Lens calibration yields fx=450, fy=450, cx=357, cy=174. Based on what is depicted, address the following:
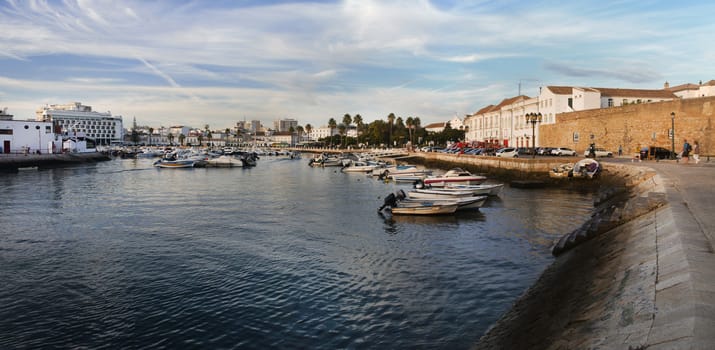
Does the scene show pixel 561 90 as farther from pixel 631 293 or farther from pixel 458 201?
pixel 631 293

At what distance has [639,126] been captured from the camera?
45469mm

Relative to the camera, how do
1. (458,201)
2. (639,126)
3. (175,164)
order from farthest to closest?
(175,164) → (639,126) → (458,201)

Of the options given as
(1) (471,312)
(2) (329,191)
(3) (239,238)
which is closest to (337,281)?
(1) (471,312)

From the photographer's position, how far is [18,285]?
1227 centimetres

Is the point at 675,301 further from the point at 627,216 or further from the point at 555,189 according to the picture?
the point at 555,189

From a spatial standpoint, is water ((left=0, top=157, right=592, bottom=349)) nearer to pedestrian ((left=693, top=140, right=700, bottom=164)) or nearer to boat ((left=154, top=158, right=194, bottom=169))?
pedestrian ((left=693, top=140, right=700, bottom=164))

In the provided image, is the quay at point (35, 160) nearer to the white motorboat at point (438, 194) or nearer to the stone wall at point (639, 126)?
the white motorboat at point (438, 194)

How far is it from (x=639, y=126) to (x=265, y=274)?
45536 millimetres

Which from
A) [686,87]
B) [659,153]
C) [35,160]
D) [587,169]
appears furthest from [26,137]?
[686,87]

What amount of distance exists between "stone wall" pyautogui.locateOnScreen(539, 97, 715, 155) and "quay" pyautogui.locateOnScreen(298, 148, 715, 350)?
30.5 meters

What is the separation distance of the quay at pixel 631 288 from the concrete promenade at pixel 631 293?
14mm

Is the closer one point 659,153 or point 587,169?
point 587,169

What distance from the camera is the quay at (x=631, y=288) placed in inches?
205

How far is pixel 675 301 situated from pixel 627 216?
8676 mm
